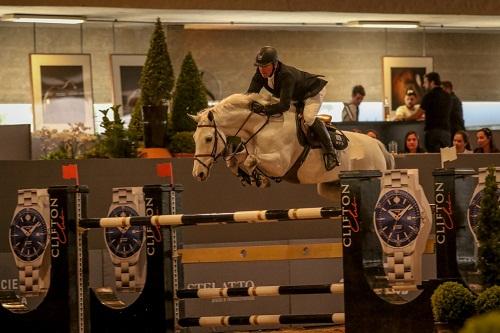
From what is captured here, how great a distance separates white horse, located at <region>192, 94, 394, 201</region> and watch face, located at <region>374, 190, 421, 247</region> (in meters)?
1.21

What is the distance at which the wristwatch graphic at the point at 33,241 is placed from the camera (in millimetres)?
7711

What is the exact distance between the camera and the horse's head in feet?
24.8

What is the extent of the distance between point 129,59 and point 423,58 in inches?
151

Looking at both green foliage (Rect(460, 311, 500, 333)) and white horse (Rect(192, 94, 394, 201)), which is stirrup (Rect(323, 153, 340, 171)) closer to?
white horse (Rect(192, 94, 394, 201))

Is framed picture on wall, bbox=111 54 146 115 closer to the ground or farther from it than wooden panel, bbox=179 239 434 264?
farther from it

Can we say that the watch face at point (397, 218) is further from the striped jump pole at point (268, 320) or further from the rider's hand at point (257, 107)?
the rider's hand at point (257, 107)

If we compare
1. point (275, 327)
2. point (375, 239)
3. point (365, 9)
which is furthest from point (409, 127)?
point (375, 239)

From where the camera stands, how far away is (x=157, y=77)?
10.5 m

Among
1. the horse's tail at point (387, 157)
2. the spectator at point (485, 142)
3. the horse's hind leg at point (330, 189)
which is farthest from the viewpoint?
the spectator at point (485, 142)

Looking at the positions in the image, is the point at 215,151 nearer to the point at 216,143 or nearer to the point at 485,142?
the point at 216,143

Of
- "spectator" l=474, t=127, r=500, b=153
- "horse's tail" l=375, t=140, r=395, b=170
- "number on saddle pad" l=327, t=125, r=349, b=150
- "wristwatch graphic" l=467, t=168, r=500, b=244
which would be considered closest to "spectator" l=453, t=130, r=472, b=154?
"spectator" l=474, t=127, r=500, b=153

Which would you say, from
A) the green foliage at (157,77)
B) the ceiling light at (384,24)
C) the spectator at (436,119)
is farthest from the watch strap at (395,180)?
the ceiling light at (384,24)

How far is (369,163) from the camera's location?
8.17 meters

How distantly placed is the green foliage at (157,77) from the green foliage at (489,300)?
5.69 m
